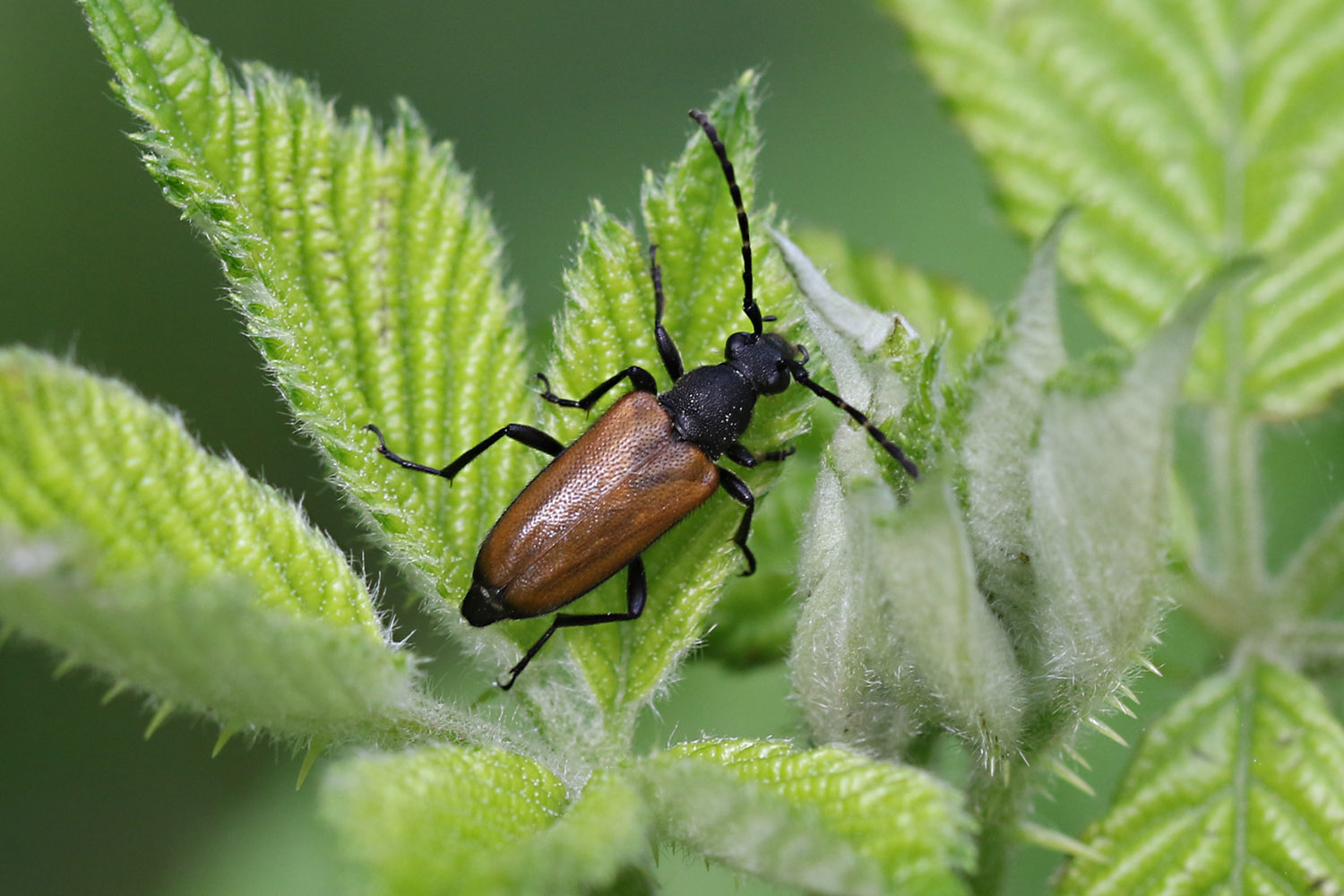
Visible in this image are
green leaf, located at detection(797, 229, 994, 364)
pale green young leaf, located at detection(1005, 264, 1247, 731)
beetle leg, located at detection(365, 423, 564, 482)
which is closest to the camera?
pale green young leaf, located at detection(1005, 264, 1247, 731)

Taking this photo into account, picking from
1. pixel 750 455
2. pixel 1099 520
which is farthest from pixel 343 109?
pixel 1099 520

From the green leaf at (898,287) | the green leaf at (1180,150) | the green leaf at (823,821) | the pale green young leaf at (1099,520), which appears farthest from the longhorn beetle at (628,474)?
the green leaf at (1180,150)

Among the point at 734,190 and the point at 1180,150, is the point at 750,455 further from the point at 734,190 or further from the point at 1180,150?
the point at 1180,150

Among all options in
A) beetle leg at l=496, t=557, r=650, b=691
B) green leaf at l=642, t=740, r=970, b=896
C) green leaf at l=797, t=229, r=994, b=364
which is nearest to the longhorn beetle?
beetle leg at l=496, t=557, r=650, b=691

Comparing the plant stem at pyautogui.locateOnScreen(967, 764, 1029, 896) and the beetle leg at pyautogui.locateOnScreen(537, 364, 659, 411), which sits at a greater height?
the beetle leg at pyautogui.locateOnScreen(537, 364, 659, 411)

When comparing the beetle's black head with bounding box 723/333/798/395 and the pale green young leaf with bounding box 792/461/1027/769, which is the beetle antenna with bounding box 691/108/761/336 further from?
the pale green young leaf with bounding box 792/461/1027/769

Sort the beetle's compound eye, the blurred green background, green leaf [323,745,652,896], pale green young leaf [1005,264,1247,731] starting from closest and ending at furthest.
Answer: green leaf [323,745,652,896], pale green young leaf [1005,264,1247,731], the beetle's compound eye, the blurred green background

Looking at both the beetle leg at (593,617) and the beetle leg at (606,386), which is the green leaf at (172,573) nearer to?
the beetle leg at (593,617)
